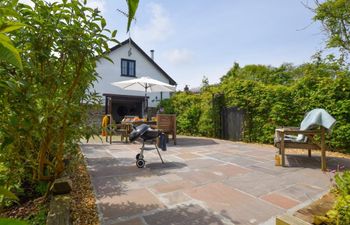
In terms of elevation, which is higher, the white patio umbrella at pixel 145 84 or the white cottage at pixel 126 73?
the white cottage at pixel 126 73

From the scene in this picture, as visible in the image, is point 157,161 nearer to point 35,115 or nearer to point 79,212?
point 79,212

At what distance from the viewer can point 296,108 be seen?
6289 mm

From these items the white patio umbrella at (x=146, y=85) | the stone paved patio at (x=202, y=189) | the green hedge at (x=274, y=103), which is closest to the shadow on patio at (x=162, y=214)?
the stone paved patio at (x=202, y=189)

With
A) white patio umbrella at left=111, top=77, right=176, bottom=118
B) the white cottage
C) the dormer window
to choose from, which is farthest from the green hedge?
the dormer window

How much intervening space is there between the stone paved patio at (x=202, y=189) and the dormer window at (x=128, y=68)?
10635 millimetres

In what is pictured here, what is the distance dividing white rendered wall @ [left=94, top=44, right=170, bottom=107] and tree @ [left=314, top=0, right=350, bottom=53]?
33.4 feet

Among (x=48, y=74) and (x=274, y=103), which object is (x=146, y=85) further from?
(x=48, y=74)

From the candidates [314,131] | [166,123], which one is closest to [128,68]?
[166,123]

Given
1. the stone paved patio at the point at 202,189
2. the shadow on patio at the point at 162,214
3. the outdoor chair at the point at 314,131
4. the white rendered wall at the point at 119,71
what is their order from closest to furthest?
the shadow on patio at the point at 162,214, the stone paved patio at the point at 202,189, the outdoor chair at the point at 314,131, the white rendered wall at the point at 119,71

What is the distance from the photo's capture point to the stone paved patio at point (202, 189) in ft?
6.81

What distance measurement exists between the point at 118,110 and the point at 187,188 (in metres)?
14.9

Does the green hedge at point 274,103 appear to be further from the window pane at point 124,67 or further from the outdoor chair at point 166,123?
the window pane at point 124,67

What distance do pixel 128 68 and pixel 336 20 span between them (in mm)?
11318

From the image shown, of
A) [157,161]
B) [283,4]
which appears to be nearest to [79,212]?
[157,161]
